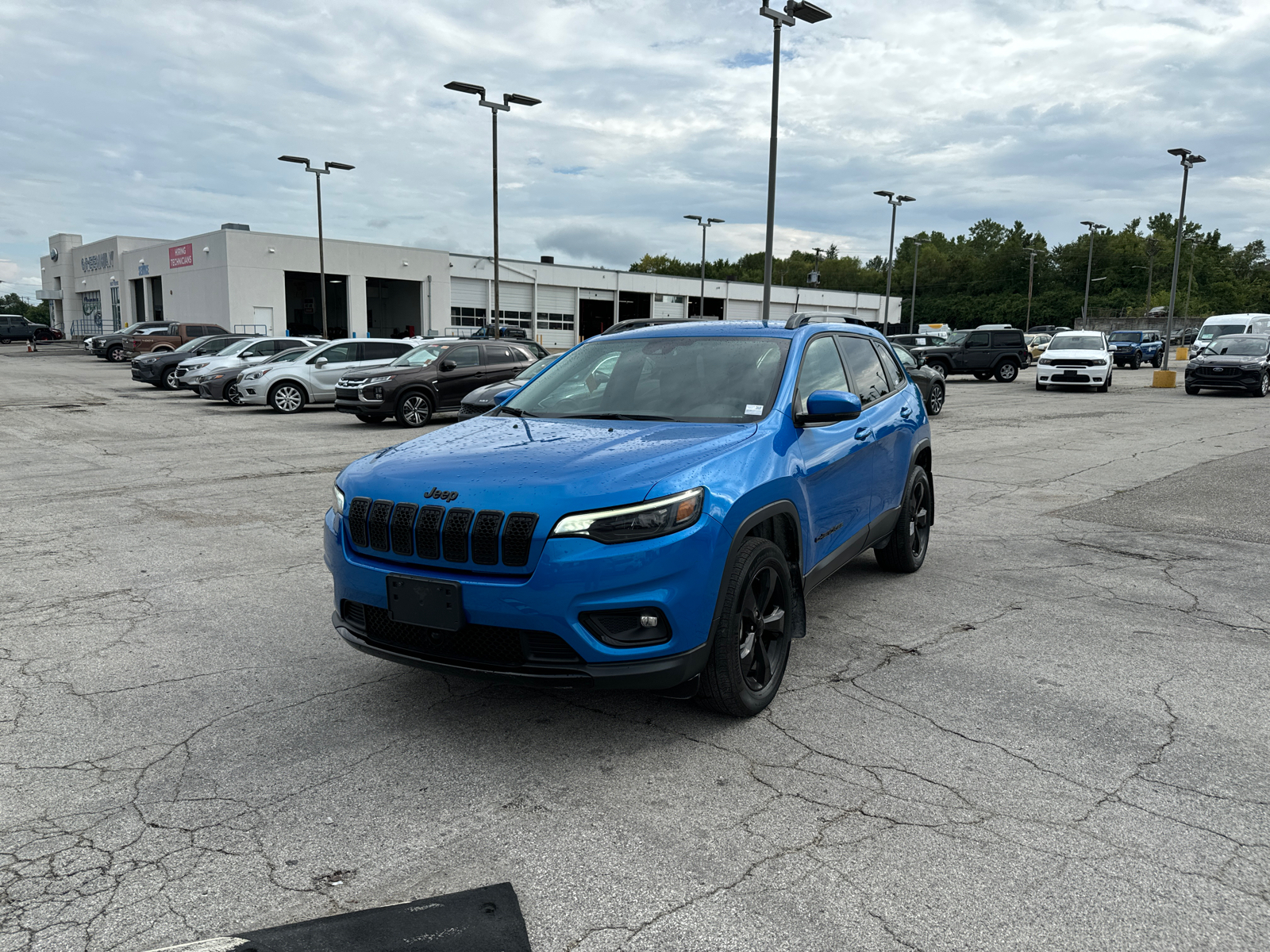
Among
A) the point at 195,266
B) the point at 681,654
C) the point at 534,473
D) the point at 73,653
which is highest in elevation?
the point at 195,266

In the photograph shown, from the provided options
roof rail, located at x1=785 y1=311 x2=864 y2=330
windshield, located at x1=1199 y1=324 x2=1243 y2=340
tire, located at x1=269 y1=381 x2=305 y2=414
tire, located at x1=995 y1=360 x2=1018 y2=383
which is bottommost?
tire, located at x1=269 y1=381 x2=305 y2=414

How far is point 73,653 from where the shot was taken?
4.68 metres

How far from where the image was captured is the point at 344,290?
62.4 metres

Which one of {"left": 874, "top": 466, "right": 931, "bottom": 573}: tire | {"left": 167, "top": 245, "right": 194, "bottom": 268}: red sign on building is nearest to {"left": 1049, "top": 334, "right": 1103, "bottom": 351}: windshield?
{"left": 874, "top": 466, "right": 931, "bottom": 573}: tire

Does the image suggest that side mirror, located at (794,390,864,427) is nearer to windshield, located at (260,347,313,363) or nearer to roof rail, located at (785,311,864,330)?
roof rail, located at (785,311,864,330)

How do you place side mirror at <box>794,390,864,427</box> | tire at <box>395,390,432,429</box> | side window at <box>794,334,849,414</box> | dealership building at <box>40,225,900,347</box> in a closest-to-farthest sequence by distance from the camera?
1. side mirror at <box>794,390,864,427</box>
2. side window at <box>794,334,849,414</box>
3. tire at <box>395,390,432,429</box>
4. dealership building at <box>40,225,900,347</box>

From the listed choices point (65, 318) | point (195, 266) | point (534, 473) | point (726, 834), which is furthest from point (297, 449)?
point (65, 318)

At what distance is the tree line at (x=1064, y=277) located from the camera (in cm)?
10238

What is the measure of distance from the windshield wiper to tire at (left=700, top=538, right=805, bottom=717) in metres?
0.89

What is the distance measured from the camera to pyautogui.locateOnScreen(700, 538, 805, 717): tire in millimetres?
3484

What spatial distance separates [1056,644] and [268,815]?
3937 mm

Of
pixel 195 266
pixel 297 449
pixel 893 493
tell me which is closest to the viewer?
pixel 893 493

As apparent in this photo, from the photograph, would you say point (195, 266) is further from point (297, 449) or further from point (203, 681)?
point (203, 681)

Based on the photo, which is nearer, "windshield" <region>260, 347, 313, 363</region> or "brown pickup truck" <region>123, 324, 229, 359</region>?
"windshield" <region>260, 347, 313, 363</region>
